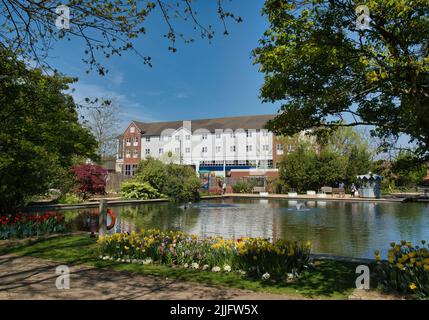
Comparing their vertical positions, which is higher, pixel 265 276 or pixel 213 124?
pixel 213 124

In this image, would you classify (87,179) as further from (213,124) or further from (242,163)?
(213,124)

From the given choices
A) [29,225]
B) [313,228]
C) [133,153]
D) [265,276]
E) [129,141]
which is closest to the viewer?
[265,276]

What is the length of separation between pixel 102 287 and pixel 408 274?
522 cm

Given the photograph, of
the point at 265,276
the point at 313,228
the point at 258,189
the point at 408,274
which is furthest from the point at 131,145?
the point at 408,274

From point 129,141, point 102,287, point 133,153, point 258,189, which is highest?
point 129,141

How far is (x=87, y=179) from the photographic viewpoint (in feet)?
99.3

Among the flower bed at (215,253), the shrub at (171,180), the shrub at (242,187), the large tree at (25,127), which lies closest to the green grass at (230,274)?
the flower bed at (215,253)

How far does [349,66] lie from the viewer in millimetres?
6781

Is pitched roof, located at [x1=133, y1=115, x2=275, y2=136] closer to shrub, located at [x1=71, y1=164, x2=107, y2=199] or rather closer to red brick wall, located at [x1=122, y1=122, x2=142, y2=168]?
red brick wall, located at [x1=122, y1=122, x2=142, y2=168]

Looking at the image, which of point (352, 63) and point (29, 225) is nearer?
point (352, 63)

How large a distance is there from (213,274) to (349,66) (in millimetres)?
4899
